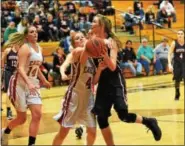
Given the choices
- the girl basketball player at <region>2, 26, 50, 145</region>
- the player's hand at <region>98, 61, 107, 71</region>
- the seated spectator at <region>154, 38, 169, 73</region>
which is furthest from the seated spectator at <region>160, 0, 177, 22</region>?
the player's hand at <region>98, 61, 107, 71</region>

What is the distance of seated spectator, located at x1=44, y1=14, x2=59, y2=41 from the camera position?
16500 mm

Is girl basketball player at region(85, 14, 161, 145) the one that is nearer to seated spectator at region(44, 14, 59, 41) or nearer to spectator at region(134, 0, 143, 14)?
seated spectator at region(44, 14, 59, 41)

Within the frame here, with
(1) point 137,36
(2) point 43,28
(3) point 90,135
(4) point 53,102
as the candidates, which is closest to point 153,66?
(1) point 137,36

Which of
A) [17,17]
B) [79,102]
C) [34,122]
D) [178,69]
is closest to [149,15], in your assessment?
[17,17]

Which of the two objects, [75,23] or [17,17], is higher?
[17,17]

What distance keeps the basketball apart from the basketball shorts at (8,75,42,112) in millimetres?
1037

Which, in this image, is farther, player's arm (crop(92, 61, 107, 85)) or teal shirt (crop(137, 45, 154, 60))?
teal shirt (crop(137, 45, 154, 60))

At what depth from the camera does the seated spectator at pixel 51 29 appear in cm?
1650

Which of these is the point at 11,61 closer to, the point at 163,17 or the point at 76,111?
the point at 76,111

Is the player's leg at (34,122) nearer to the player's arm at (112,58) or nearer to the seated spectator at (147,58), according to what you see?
the player's arm at (112,58)

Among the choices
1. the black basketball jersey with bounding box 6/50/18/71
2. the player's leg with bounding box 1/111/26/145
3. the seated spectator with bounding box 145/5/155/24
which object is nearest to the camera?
the player's leg with bounding box 1/111/26/145

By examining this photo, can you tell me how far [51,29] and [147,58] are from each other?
9.79 ft

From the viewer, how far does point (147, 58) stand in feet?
54.1

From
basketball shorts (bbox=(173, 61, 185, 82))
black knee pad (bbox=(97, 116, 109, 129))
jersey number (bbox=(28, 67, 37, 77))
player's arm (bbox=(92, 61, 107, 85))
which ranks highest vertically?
player's arm (bbox=(92, 61, 107, 85))
